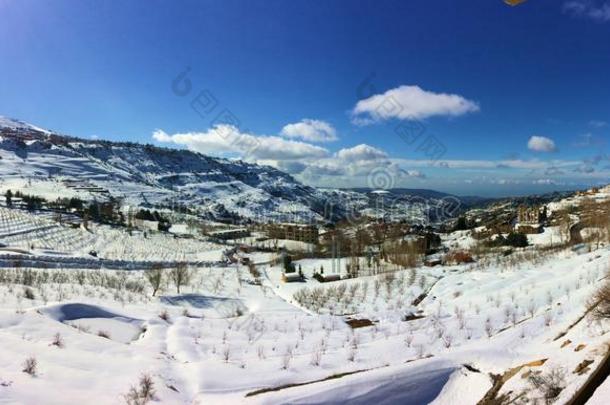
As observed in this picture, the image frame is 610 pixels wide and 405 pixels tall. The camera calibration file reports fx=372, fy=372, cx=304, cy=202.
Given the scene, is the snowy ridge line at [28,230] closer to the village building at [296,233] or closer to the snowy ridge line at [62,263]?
the snowy ridge line at [62,263]

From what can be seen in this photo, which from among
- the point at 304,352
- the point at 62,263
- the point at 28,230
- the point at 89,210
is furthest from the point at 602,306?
the point at 89,210

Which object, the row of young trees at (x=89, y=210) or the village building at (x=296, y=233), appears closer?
the village building at (x=296, y=233)

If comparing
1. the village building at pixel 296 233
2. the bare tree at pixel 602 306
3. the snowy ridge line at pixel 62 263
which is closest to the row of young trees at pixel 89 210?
the village building at pixel 296 233

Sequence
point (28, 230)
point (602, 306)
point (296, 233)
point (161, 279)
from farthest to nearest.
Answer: point (296, 233) → point (28, 230) → point (161, 279) → point (602, 306)

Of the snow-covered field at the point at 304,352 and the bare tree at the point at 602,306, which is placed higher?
the bare tree at the point at 602,306

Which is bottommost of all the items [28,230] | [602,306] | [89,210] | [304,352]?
[304,352]

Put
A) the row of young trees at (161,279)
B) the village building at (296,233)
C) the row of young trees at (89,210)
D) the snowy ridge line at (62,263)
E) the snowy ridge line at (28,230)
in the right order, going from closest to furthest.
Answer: the row of young trees at (161,279)
the snowy ridge line at (62,263)
the snowy ridge line at (28,230)
the village building at (296,233)
the row of young trees at (89,210)

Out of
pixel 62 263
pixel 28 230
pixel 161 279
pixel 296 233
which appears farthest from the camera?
pixel 296 233

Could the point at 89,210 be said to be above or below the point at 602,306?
above

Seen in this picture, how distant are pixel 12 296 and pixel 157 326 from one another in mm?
6703

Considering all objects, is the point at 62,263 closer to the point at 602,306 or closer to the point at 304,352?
the point at 304,352

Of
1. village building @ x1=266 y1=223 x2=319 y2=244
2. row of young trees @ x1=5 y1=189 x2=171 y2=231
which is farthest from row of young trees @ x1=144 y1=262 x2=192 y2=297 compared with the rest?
row of young trees @ x1=5 y1=189 x2=171 y2=231

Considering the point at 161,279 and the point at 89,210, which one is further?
Answer: the point at 89,210

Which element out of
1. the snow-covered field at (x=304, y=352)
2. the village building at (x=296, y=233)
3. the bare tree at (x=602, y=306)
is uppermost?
the bare tree at (x=602, y=306)
